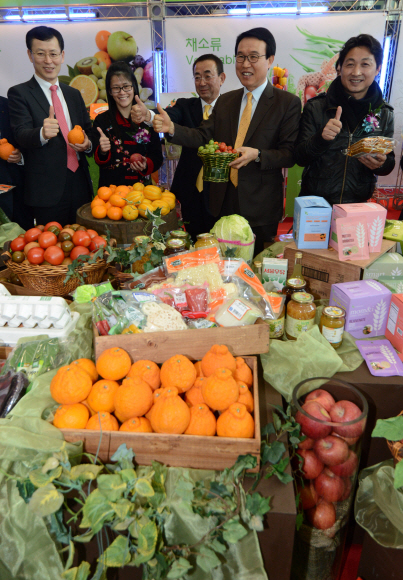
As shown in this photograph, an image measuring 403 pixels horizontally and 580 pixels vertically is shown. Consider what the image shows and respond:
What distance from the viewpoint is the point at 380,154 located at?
2215 mm

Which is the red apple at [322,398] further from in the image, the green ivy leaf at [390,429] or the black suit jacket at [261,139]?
the black suit jacket at [261,139]

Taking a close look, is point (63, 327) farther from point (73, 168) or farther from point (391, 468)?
point (73, 168)

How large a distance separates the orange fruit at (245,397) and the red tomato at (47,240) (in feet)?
4.06

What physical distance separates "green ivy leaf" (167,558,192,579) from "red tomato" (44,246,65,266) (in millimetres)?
1385

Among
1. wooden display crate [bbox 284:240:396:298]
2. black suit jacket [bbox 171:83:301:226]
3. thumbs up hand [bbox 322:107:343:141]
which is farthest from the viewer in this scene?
black suit jacket [bbox 171:83:301:226]

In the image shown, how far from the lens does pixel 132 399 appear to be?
1.15 m

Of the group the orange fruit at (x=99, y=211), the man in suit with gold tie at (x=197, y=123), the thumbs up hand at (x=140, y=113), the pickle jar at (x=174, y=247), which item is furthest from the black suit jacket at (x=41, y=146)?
the pickle jar at (x=174, y=247)

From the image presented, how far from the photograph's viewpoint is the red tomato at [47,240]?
2.00 m

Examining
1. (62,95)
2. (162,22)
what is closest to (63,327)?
(62,95)

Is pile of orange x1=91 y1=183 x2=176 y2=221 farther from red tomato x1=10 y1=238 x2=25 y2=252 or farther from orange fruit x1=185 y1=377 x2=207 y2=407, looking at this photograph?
orange fruit x1=185 y1=377 x2=207 y2=407

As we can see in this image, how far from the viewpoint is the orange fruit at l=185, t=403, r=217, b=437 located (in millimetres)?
1125

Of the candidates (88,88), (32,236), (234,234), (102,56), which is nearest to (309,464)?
(234,234)

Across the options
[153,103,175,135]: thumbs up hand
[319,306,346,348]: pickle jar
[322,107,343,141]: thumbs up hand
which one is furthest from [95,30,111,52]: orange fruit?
[319,306,346,348]: pickle jar

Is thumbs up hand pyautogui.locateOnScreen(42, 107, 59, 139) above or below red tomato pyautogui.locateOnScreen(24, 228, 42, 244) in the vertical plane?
above
